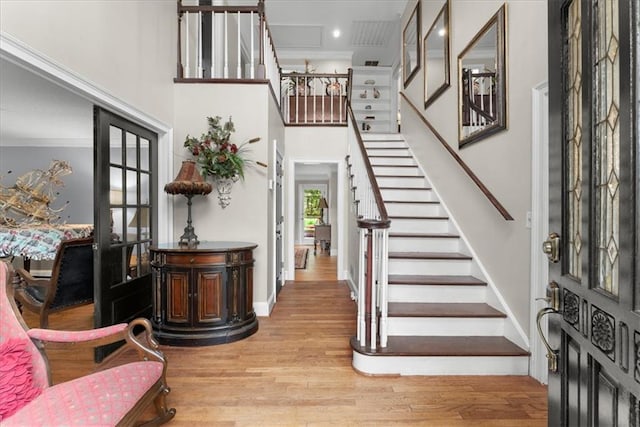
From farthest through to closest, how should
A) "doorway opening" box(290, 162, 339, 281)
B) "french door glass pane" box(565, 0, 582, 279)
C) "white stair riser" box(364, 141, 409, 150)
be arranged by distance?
"doorway opening" box(290, 162, 339, 281), "white stair riser" box(364, 141, 409, 150), "french door glass pane" box(565, 0, 582, 279)

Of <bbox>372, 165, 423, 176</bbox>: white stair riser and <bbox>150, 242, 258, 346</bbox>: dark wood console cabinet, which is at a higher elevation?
<bbox>372, 165, 423, 176</bbox>: white stair riser

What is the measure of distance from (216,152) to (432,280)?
2541mm

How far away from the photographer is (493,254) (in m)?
2.94

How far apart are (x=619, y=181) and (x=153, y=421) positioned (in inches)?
91.8

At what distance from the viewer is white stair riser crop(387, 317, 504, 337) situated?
2682 millimetres

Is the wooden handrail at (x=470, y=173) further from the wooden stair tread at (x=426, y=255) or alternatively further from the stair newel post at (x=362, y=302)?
the stair newel post at (x=362, y=302)

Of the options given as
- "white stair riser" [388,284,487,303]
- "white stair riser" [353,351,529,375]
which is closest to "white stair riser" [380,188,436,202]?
"white stair riser" [388,284,487,303]

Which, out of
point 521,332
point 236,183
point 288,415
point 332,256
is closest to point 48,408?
point 288,415

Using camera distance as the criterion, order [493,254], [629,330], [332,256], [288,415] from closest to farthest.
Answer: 1. [629,330]
2. [288,415]
3. [493,254]
4. [332,256]

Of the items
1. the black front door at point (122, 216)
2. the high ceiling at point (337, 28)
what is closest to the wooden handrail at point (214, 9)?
the black front door at point (122, 216)

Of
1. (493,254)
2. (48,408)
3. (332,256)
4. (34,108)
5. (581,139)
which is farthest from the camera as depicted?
(332,256)

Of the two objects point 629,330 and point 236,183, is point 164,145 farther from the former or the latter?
point 629,330

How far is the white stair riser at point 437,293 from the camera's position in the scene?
2975 mm

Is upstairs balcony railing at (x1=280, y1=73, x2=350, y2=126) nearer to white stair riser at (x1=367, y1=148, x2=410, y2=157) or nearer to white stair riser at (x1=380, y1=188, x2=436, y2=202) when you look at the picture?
white stair riser at (x1=367, y1=148, x2=410, y2=157)
